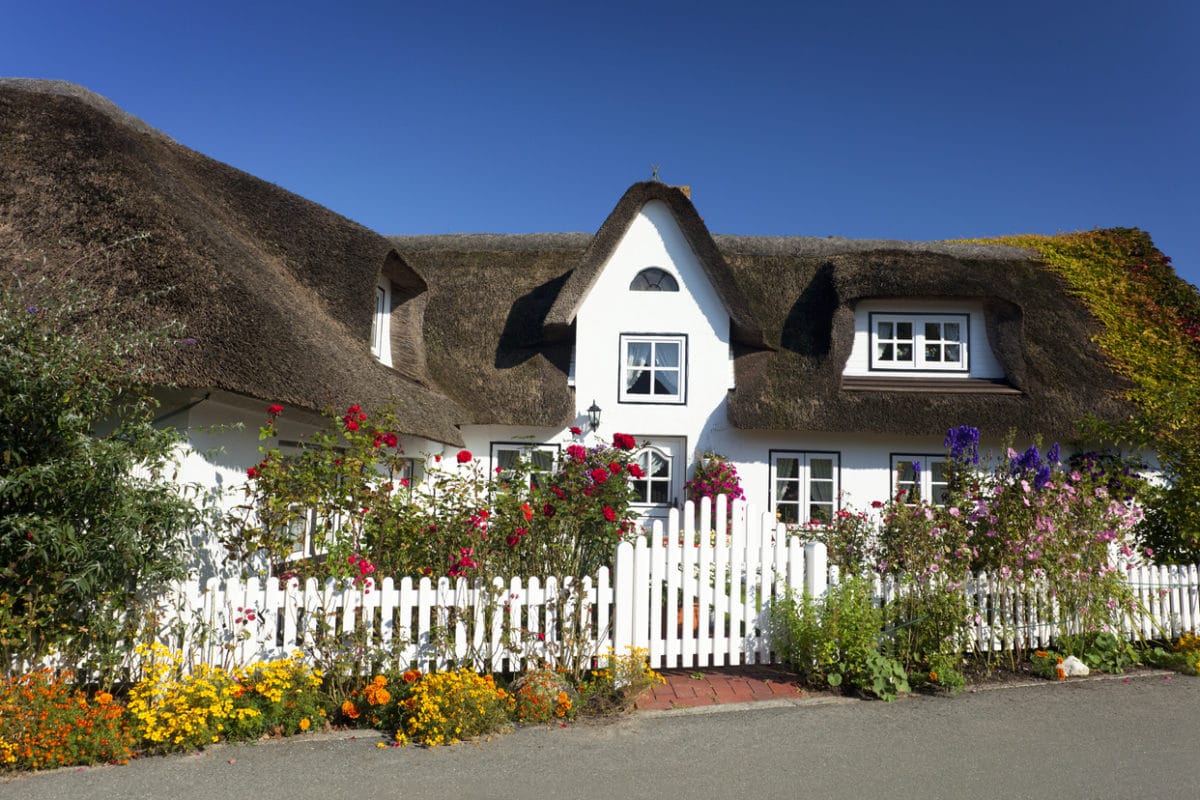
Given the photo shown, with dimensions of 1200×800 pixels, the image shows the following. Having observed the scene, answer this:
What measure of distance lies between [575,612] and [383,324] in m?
7.18

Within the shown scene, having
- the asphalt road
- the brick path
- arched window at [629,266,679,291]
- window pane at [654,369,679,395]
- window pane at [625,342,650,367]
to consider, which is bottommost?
the asphalt road

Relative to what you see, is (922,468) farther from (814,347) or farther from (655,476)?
(655,476)

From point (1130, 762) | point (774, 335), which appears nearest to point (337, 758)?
point (1130, 762)

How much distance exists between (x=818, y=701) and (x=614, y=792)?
7.02 ft

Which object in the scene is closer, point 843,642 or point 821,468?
point 843,642

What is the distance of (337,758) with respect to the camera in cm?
442

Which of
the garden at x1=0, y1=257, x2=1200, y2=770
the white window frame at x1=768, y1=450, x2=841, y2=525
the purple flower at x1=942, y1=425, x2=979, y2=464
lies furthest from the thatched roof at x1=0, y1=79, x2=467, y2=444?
the white window frame at x1=768, y1=450, x2=841, y2=525

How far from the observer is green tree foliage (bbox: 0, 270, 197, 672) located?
→ 4469 mm

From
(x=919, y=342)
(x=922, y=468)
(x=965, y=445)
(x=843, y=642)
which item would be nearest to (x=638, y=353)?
(x=919, y=342)

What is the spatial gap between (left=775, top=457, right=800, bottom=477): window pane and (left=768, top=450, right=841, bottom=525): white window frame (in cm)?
2

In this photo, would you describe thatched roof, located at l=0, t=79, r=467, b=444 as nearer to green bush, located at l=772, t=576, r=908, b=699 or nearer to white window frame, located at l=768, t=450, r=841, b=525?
green bush, located at l=772, t=576, r=908, b=699

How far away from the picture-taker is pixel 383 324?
1141 cm

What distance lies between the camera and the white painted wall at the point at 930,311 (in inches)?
497

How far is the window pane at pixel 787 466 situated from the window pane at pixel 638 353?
106 inches
